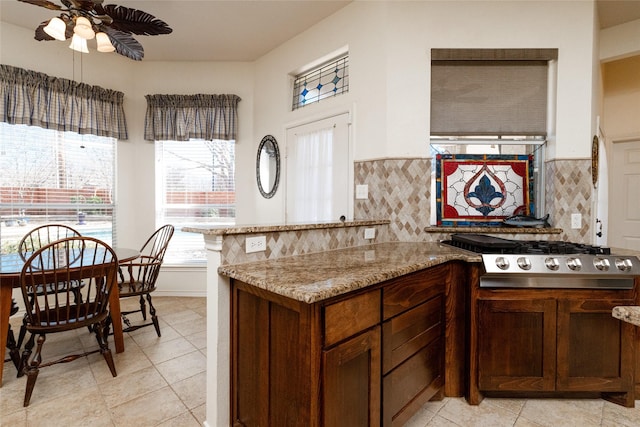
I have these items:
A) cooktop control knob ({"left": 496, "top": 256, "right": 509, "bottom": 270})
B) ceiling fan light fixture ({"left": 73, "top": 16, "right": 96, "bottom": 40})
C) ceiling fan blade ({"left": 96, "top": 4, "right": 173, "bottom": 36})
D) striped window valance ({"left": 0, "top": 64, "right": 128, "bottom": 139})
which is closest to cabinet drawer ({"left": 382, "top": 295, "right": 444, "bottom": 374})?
cooktop control knob ({"left": 496, "top": 256, "right": 509, "bottom": 270})

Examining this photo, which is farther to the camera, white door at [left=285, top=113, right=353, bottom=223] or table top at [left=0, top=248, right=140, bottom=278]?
white door at [left=285, top=113, right=353, bottom=223]

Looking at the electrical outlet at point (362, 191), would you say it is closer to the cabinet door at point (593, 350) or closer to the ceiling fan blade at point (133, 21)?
the cabinet door at point (593, 350)

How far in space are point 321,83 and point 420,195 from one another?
1612mm

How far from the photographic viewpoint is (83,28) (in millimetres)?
2084

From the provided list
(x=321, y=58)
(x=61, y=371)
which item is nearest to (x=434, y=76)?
(x=321, y=58)

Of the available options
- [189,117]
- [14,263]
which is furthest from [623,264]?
[189,117]

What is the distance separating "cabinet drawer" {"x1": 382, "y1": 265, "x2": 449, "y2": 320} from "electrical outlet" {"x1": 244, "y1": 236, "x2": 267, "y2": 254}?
66 cm

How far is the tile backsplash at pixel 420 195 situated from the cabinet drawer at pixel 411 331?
2.60 feet

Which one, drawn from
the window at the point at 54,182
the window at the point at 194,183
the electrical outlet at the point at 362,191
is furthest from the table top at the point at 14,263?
the electrical outlet at the point at 362,191

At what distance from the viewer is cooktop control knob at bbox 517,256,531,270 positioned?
1.74m

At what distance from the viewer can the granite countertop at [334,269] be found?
114 cm

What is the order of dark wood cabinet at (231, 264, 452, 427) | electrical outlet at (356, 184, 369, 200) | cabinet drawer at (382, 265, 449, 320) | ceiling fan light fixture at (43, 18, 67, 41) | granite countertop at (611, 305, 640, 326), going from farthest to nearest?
electrical outlet at (356, 184, 369, 200) < ceiling fan light fixture at (43, 18, 67, 41) < cabinet drawer at (382, 265, 449, 320) < dark wood cabinet at (231, 264, 452, 427) < granite countertop at (611, 305, 640, 326)

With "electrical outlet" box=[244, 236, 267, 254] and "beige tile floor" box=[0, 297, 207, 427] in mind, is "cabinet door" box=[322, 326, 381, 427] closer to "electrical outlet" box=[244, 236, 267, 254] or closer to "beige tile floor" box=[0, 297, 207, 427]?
"electrical outlet" box=[244, 236, 267, 254]

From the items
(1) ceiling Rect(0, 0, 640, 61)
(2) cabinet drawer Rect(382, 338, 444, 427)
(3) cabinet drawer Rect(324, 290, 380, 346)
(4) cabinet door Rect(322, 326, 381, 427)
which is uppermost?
(1) ceiling Rect(0, 0, 640, 61)
